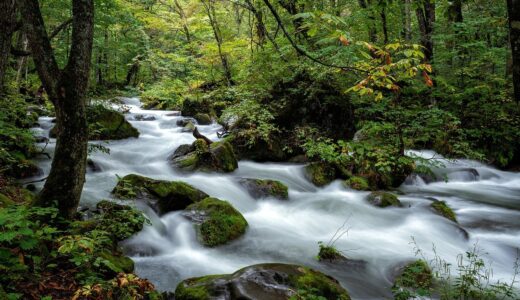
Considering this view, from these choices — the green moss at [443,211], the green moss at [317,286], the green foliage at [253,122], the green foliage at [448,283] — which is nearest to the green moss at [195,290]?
the green moss at [317,286]

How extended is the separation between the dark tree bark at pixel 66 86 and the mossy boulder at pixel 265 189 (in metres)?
5.03

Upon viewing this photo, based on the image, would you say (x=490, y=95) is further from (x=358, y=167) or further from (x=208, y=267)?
(x=208, y=267)

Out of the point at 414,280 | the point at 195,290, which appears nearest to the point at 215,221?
the point at 195,290

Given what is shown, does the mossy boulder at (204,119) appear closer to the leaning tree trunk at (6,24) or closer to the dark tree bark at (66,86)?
the leaning tree trunk at (6,24)

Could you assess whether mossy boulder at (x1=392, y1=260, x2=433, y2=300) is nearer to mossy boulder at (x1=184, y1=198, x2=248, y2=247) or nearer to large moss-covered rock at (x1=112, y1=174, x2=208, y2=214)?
mossy boulder at (x1=184, y1=198, x2=248, y2=247)

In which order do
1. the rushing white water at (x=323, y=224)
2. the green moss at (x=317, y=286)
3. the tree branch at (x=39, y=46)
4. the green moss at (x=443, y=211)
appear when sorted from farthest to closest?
the green moss at (x=443, y=211) → the rushing white water at (x=323, y=224) → the green moss at (x=317, y=286) → the tree branch at (x=39, y=46)

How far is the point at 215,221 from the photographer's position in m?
6.25

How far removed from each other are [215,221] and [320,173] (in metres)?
4.55

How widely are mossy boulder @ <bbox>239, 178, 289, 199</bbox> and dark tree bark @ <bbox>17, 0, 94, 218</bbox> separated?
5027 mm

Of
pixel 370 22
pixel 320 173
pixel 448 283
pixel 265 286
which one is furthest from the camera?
pixel 370 22

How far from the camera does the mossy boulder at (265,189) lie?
8.57 metres

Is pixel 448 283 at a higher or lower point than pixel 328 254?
lower

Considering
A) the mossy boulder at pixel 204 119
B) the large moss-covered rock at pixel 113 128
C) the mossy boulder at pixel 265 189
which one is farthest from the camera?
the mossy boulder at pixel 204 119

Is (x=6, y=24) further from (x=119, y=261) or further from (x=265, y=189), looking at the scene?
(x=265, y=189)
